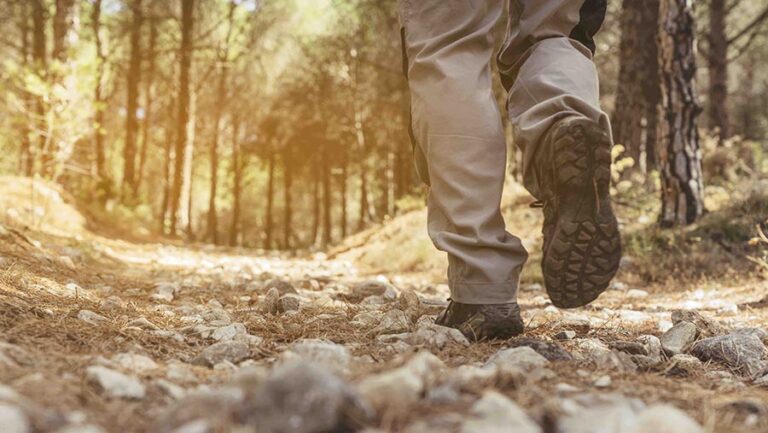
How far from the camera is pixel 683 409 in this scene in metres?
1.42

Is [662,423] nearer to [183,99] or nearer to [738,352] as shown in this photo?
[738,352]

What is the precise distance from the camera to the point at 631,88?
938 centimetres

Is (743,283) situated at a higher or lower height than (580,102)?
lower

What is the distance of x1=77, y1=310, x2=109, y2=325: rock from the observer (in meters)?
2.20

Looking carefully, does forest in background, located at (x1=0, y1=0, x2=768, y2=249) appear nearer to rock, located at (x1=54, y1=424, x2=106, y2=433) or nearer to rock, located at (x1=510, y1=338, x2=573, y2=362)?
rock, located at (x1=510, y1=338, x2=573, y2=362)

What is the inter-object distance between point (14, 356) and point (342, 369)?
0.68 meters

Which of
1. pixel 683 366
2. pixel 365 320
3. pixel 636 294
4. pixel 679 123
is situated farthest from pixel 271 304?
pixel 679 123

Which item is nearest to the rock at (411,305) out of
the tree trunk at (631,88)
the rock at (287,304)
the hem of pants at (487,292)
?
the rock at (287,304)

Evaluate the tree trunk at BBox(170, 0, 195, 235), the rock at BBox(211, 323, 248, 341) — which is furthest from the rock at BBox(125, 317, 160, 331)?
the tree trunk at BBox(170, 0, 195, 235)

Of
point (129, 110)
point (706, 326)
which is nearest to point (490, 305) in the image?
point (706, 326)

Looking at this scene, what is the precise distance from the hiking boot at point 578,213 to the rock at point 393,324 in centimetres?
59

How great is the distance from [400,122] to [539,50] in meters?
19.4

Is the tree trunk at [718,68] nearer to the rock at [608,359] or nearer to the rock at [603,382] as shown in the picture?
the rock at [608,359]

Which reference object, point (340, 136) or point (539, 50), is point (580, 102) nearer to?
point (539, 50)
